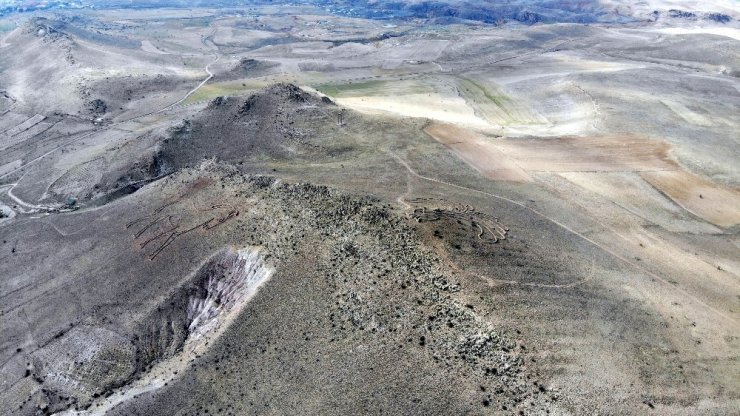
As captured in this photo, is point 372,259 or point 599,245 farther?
point 599,245

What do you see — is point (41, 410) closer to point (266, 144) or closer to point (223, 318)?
point (223, 318)

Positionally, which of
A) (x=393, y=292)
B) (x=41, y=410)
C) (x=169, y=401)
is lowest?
(x=41, y=410)

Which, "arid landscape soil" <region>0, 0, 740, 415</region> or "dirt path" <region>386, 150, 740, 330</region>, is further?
"dirt path" <region>386, 150, 740, 330</region>

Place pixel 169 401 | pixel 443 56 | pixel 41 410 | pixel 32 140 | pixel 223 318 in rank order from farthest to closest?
1. pixel 443 56
2. pixel 32 140
3. pixel 223 318
4. pixel 41 410
5. pixel 169 401

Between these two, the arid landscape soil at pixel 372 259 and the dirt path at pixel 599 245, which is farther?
the dirt path at pixel 599 245

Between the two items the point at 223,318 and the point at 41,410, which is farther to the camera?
the point at 223,318

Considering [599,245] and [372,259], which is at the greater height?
[372,259]

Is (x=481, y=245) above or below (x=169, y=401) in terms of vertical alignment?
above

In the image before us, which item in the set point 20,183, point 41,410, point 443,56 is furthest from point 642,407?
point 443,56
